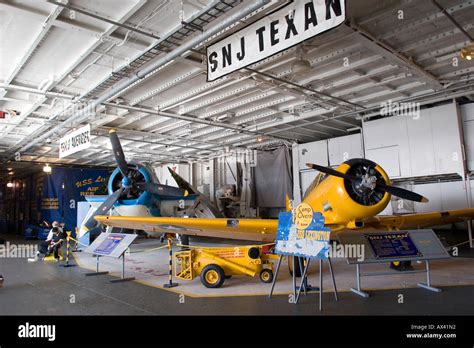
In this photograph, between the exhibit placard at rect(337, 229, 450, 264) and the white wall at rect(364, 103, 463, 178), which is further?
the white wall at rect(364, 103, 463, 178)

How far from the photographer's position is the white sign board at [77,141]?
9280 millimetres

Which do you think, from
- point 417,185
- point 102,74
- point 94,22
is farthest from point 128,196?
point 417,185

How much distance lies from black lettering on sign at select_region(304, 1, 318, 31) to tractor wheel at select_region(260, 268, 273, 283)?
4.60 metres

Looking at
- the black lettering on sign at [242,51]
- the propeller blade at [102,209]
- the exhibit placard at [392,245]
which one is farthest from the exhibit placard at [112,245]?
the exhibit placard at [392,245]

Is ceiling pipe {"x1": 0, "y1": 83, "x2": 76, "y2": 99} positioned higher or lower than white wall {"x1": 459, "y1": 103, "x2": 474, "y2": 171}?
higher

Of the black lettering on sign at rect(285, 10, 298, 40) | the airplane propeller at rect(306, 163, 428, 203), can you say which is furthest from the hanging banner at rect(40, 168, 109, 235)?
the black lettering on sign at rect(285, 10, 298, 40)

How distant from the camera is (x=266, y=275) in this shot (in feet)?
21.5

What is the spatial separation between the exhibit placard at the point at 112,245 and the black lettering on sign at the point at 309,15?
19.1 feet

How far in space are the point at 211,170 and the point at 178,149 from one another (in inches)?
128

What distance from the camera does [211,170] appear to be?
2009cm

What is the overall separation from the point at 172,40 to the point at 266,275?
489 cm

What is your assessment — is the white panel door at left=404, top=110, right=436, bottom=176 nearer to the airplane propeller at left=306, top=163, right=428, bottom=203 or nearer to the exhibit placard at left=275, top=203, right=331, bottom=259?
the airplane propeller at left=306, top=163, right=428, bottom=203

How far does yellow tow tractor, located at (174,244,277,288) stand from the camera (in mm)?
6348

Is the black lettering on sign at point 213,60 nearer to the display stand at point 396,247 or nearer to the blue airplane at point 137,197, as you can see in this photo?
the display stand at point 396,247
